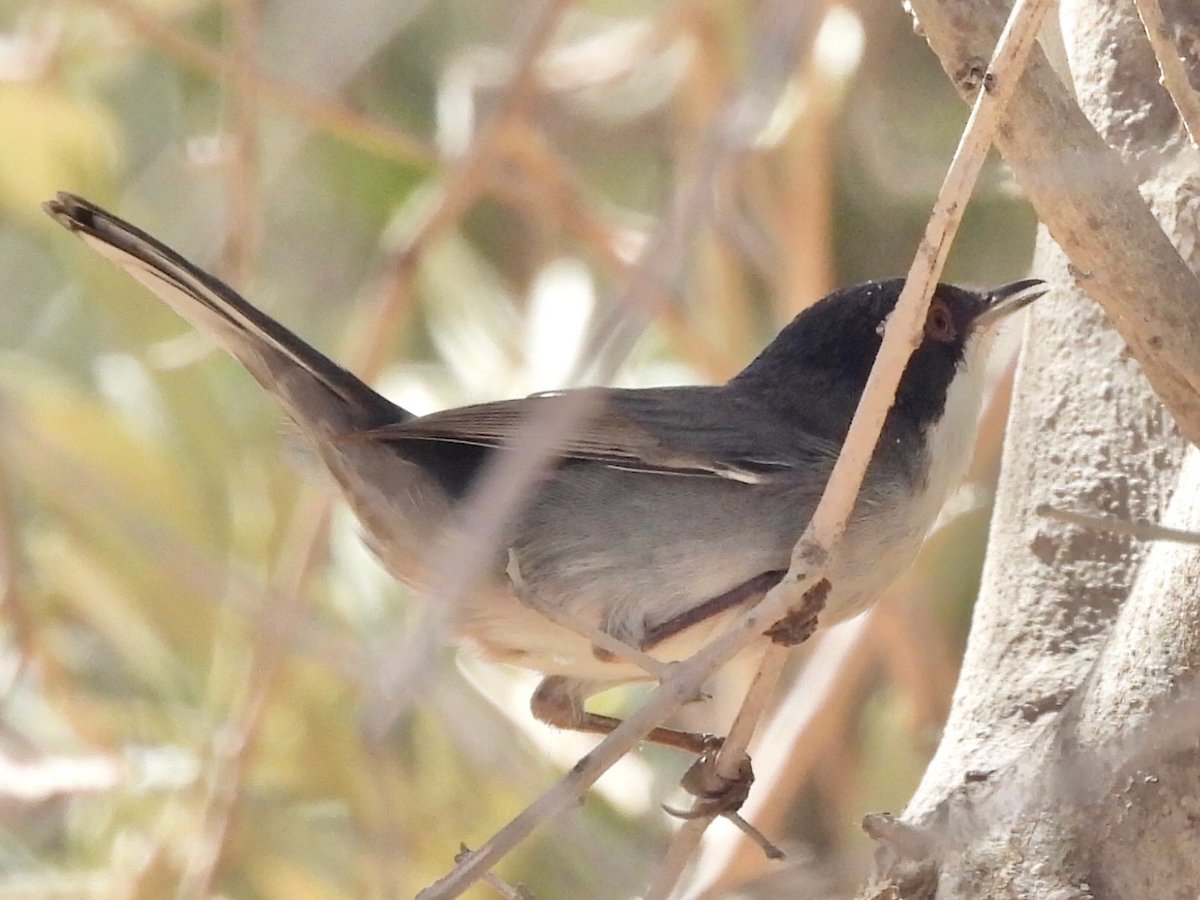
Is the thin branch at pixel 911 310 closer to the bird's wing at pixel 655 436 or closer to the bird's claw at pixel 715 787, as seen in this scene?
the bird's claw at pixel 715 787

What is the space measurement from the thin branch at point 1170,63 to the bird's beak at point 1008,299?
0.79m

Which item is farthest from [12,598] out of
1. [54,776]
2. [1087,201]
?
[1087,201]

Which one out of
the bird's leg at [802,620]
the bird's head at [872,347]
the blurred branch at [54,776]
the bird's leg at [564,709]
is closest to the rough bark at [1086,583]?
the bird's leg at [802,620]

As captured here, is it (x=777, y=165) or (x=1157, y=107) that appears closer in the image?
(x=1157, y=107)

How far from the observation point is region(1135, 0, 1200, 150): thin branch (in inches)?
67.3

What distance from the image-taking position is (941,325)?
305 cm

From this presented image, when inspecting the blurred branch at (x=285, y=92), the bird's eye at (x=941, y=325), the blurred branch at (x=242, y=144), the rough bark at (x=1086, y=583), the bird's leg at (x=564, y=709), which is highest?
the blurred branch at (x=285, y=92)

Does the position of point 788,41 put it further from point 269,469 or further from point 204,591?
point 269,469

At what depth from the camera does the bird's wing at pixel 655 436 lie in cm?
271

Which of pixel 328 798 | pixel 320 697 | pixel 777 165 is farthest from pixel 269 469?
pixel 777 165

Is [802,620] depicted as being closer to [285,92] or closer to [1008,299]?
[1008,299]

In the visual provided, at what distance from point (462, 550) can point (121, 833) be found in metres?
2.62

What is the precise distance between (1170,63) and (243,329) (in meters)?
1.55

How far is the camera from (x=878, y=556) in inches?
103
